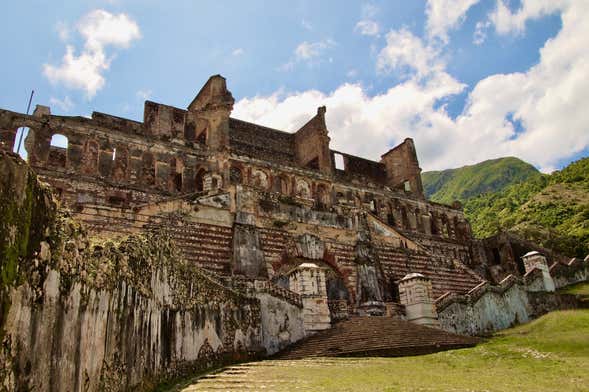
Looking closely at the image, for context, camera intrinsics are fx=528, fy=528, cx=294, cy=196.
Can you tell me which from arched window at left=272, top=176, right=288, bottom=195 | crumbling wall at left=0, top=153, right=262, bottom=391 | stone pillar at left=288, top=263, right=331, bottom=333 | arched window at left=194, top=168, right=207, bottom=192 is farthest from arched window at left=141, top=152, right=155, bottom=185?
crumbling wall at left=0, top=153, right=262, bottom=391

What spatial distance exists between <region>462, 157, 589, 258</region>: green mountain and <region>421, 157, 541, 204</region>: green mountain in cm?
2320

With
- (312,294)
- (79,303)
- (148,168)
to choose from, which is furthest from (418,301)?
(148,168)

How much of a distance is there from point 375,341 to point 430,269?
38.8 feet

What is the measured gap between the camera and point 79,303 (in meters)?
4.86

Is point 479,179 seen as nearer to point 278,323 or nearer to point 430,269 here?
point 430,269

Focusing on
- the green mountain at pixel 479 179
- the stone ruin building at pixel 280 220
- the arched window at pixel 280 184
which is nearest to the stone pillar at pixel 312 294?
the stone ruin building at pixel 280 220

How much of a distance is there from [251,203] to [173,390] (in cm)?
1262

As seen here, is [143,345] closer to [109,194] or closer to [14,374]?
[14,374]

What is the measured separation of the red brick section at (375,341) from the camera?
11930mm

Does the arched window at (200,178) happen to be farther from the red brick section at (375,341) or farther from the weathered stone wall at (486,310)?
the red brick section at (375,341)

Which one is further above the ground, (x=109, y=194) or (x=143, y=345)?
(x=109, y=194)

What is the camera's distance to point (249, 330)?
12.4 meters

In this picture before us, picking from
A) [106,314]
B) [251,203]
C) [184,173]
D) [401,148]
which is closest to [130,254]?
[106,314]

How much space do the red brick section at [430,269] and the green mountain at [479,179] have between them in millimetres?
51883
